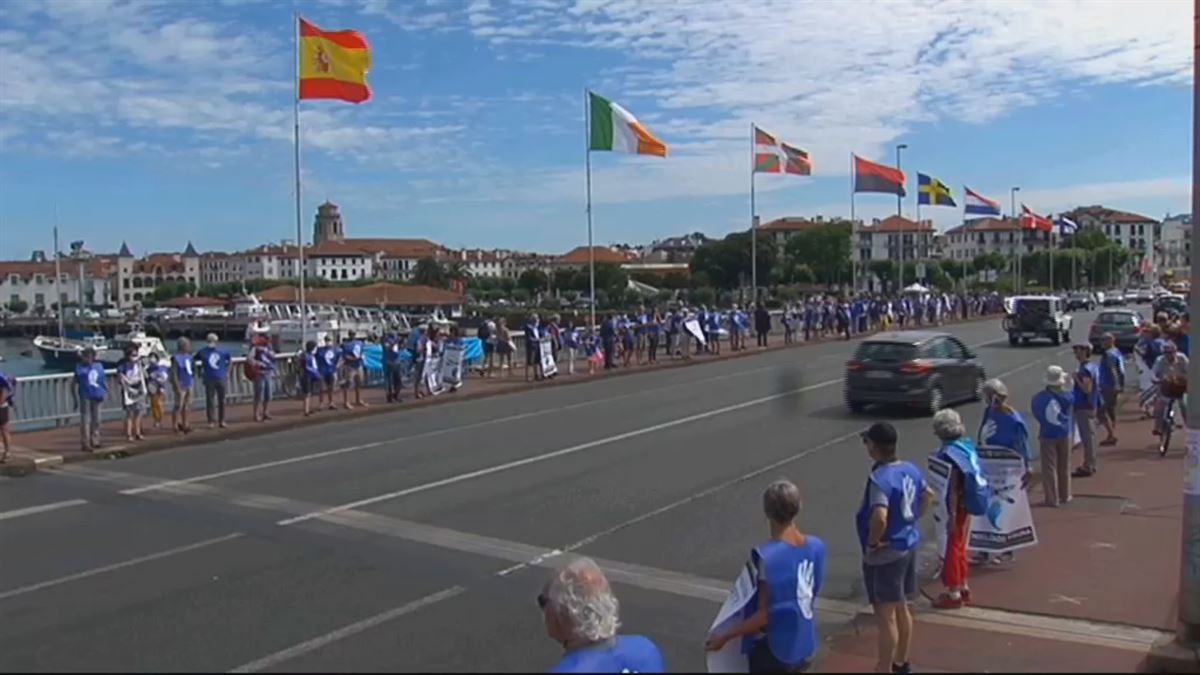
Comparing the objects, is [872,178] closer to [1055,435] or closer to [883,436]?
[1055,435]

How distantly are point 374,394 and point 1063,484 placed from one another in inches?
714

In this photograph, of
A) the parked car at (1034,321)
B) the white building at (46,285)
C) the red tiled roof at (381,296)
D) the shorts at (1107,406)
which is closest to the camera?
the shorts at (1107,406)

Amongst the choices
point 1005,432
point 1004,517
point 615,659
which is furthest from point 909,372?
point 615,659

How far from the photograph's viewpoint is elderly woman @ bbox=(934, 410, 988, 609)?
8523 millimetres

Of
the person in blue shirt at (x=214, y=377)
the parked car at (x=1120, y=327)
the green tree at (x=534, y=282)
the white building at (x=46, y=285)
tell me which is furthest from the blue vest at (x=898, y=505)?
the green tree at (x=534, y=282)

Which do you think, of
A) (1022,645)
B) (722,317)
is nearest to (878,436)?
(1022,645)

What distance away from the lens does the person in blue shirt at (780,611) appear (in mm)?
5203

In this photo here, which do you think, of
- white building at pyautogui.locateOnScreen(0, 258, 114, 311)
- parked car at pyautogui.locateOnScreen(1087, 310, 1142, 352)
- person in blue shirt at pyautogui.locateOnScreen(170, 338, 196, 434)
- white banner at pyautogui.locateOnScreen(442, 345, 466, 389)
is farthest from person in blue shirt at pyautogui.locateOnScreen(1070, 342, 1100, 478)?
white building at pyautogui.locateOnScreen(0, 258, 114, 311)

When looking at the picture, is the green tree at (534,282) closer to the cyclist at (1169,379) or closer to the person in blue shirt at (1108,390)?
the cyclist at (1169,379)

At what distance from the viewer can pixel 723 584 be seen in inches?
371

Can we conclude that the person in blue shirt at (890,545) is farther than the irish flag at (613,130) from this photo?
No

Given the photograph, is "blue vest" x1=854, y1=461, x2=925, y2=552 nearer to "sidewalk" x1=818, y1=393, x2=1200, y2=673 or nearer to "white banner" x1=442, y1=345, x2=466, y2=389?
"sidewalk" x1=818, y1=393, x2=1200, y2=673

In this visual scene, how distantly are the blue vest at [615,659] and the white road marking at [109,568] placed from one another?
7099 millimetres

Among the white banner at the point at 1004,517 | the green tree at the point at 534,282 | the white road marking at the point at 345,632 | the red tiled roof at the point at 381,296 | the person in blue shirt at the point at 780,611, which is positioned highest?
the green tree at the point at 534,282
